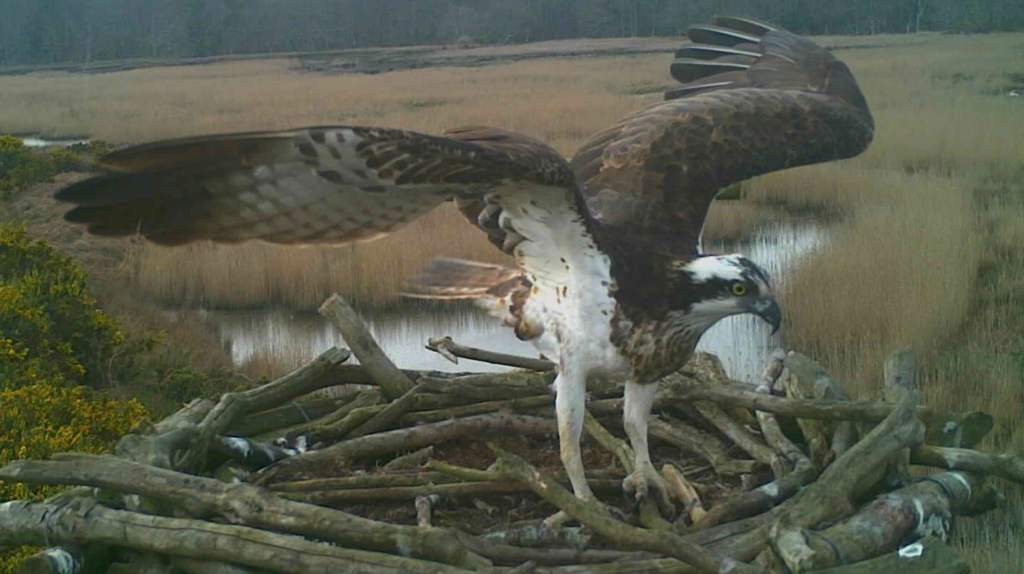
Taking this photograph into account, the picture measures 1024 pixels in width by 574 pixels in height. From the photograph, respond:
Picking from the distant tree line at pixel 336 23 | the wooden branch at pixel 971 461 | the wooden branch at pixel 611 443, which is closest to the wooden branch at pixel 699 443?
the wooden branch at pixel 611 443

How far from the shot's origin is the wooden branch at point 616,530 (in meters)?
2.16

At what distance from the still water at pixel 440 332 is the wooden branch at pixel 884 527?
2.39 metres

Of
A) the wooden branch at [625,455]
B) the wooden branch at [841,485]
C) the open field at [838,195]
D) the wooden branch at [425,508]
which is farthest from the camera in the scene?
the open field at [838,195]

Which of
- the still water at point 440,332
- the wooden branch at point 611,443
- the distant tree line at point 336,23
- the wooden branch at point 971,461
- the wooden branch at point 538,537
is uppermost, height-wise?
the distant tree line at point 336,23

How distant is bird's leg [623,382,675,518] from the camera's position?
290 cm

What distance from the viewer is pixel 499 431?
3404mm

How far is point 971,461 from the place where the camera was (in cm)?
282

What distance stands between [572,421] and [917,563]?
1038 mm

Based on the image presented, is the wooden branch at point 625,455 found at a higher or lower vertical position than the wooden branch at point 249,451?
lower

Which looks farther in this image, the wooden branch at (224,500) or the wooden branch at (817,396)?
the wooden branch at (817,396)

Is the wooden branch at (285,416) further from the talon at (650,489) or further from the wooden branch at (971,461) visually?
the wooden branch at (971,461)

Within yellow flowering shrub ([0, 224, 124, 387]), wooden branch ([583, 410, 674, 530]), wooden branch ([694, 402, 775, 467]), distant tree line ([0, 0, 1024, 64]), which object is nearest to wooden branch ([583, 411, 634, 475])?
wooden branch ([583, 410, 674, 530])

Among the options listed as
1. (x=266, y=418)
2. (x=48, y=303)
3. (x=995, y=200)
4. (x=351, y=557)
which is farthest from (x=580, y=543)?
(x=995, y=200)

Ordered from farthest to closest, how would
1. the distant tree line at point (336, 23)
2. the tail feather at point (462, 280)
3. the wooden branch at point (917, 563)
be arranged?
the distant tree line at point (336, 23)
the tail feather at point (462, 280)
the wooden branch at point (917, 563)
